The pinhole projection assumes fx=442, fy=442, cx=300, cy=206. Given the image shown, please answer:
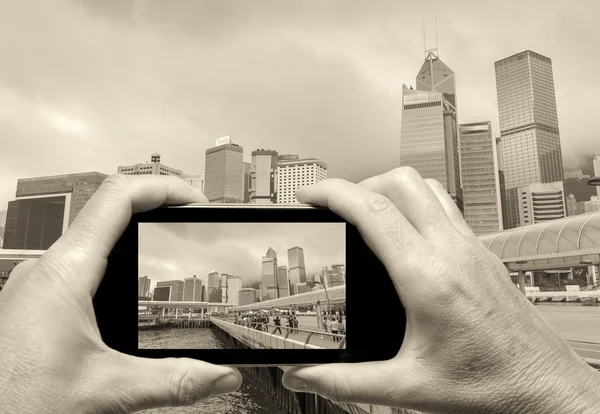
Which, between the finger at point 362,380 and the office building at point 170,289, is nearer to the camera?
the finger at point 362,380

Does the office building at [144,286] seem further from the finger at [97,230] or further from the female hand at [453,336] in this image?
the female hand at [453,336]

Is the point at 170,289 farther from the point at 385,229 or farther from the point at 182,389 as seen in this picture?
the point at 385,229

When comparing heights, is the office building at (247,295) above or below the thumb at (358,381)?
above

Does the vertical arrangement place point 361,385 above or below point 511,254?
below

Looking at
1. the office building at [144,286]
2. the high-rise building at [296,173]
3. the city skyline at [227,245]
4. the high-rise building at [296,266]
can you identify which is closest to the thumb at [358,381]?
the city skyline at [227,245]

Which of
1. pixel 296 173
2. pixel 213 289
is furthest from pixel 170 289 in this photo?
pixel 296 173

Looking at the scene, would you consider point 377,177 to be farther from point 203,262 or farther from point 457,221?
point 203,262

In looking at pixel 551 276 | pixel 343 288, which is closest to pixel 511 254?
pixel 343 288
